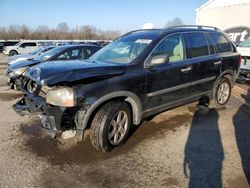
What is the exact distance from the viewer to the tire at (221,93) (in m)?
6.23

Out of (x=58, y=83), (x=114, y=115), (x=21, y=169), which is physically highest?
(x=58, y=83)

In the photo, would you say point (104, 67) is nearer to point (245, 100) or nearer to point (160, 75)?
point (160, 75)

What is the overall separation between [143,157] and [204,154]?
0.92 meters

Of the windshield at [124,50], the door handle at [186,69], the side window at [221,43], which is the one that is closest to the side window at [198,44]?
the door handle at [186,69]

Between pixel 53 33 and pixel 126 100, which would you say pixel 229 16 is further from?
pixel 53 33

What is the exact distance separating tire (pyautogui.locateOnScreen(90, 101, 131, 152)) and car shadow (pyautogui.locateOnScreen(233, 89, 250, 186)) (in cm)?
181

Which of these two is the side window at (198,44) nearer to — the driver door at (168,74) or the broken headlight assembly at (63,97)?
the driver door at (168,74)

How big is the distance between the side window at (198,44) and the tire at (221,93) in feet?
3.17

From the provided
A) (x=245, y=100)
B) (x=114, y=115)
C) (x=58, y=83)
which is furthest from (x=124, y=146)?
(x=245, y=100)

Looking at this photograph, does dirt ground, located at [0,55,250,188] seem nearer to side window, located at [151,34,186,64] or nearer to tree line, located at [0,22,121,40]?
side window, located at [151,34,186,64]

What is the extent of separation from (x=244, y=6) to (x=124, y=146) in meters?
28.6

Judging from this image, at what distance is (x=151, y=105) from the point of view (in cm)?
469

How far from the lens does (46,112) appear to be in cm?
380

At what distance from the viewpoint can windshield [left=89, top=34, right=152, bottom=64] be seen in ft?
15.2
